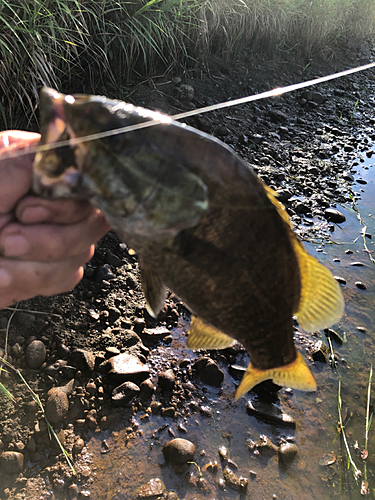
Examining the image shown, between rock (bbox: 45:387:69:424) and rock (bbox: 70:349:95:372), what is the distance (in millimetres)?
257

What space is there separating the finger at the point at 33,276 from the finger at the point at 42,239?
39 millimetres

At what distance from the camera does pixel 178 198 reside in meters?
1.33

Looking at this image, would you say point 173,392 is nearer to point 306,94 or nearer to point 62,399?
point 62,399

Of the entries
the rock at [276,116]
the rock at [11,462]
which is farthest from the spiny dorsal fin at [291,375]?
the rock at [276,116]

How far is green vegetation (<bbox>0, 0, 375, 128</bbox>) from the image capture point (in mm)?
3664

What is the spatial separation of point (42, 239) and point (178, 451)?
5.82ft

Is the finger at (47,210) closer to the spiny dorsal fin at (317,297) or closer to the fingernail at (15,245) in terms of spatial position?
the fingernail at (15,245)

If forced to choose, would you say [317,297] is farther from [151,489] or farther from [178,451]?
[151,489]

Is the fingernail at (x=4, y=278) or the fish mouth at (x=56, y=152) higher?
the fish mouth at (x=56, y=152)

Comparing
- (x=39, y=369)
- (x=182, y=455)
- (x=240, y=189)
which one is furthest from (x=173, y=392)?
(x=240, y=189)

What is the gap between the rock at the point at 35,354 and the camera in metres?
2.87

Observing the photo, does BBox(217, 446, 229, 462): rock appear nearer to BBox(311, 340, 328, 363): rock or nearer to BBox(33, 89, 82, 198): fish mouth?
BBox(311, 340, 328, 363): rock

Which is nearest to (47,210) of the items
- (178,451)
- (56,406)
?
(56,406)

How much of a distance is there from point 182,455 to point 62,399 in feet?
2.90
